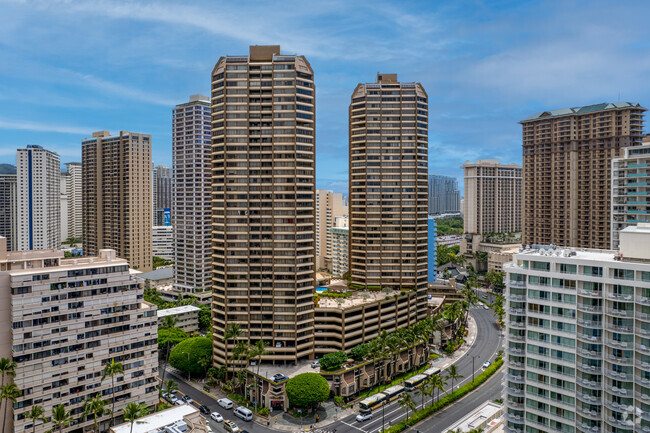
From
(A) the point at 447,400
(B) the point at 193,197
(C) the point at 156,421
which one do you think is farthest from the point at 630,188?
(B) the point at 193,197

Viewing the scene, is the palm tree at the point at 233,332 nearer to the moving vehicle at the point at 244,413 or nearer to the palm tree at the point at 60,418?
the moving vehicle at the point at 244,413

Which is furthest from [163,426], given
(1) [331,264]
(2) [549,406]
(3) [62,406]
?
(1) [331,264]

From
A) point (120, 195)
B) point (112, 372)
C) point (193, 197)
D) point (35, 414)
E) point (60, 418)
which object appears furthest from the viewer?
point (120, 195)

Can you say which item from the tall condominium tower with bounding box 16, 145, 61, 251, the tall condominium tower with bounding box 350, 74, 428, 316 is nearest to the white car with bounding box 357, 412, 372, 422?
the tall condominium tower with bounding box 350, 74, 428, 316

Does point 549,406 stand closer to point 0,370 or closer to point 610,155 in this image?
point 0,370

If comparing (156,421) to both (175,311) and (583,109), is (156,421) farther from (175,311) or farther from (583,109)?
(583,109)

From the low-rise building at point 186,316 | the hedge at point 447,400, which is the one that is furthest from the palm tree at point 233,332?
the low-rise building at point 186,316
